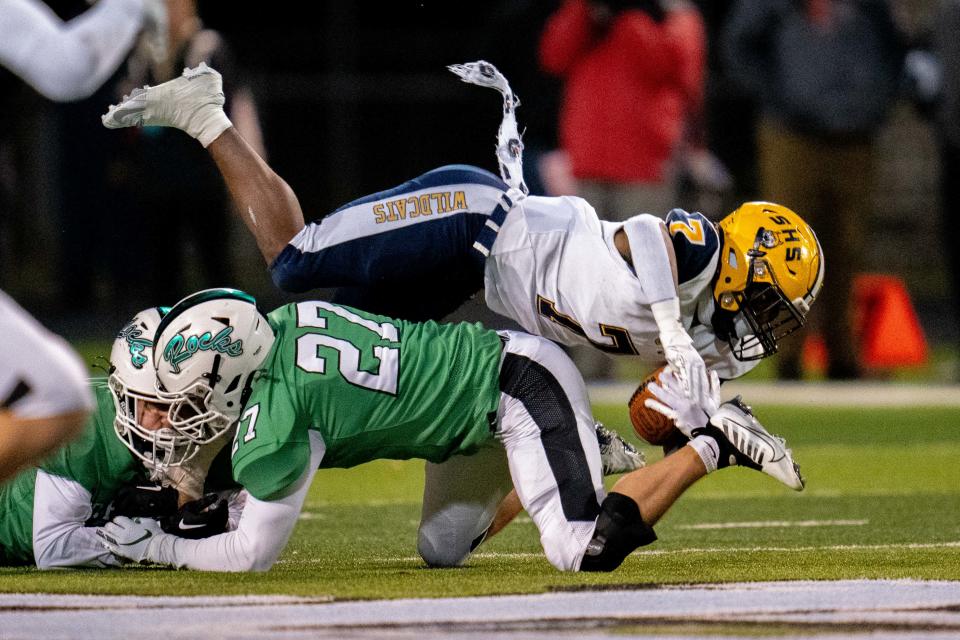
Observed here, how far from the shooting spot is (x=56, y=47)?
12.1 ft

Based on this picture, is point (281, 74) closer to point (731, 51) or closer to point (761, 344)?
point (731, 51)

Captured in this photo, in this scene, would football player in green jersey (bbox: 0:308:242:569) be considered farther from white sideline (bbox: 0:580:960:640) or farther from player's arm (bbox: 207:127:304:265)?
player's arm (bbox: 207:127:304:265)

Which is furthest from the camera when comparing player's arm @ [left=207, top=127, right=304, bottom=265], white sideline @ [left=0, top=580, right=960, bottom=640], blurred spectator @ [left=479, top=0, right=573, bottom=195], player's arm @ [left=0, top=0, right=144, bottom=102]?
blurred spectator @ [left=479, top=0, right=573, bottom=195]

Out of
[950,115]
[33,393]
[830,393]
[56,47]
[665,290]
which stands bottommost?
[830,393]

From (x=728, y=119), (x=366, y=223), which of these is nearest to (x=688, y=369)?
(x=366, y=223)

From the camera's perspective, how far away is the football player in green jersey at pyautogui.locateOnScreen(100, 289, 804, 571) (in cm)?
424

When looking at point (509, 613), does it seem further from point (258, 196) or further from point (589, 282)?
point (258, 196)

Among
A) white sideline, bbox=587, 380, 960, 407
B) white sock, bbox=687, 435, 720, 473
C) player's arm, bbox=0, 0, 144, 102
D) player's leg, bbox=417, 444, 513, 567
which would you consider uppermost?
player's arm, bbox=0, 0, 144, 102

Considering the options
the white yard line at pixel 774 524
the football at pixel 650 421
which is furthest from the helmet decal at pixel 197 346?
the white yard line at pixel 774 524

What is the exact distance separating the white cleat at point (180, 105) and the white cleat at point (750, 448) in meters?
1.70

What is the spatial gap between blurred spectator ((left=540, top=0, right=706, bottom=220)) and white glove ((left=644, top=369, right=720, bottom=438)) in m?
4.94

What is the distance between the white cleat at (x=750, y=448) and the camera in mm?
4402

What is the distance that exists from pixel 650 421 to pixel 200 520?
1156 mm

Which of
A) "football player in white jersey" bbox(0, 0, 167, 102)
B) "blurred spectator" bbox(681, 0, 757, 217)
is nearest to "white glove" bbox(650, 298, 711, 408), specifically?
"football player in white jersey" bbox(0, 0, 167, 102)
